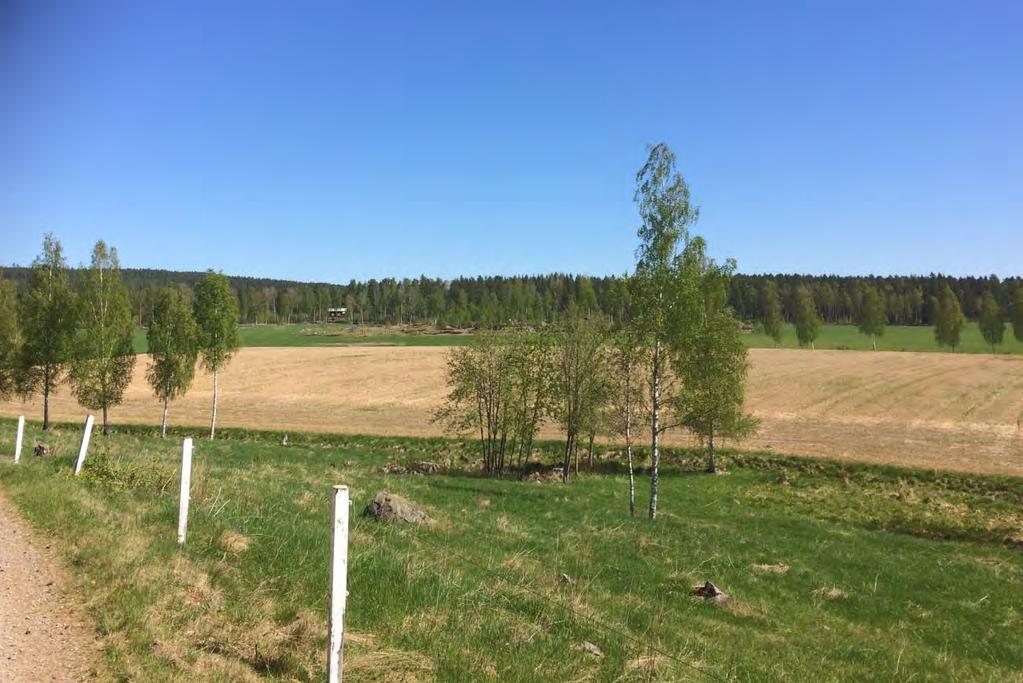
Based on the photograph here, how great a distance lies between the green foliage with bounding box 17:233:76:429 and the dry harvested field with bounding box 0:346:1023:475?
12394 millimetres

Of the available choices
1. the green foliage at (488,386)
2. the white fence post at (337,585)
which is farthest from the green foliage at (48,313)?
the white fence post at (337,585)

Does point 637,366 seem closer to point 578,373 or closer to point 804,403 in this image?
point 578,373

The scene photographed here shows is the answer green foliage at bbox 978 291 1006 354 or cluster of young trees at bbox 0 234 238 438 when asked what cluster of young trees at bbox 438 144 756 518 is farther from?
green foliage at bbox 978 291 1006 354

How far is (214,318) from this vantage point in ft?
144

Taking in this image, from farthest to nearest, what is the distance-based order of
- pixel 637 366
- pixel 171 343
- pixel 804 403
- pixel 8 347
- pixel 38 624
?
pixel 804 403 < pixel 8 347 < pixel 171 343 < pixel 637 366 < pixel 38 624

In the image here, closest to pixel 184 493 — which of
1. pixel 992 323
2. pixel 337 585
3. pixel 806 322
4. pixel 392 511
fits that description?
pixel 337 585

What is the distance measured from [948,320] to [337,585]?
133 m

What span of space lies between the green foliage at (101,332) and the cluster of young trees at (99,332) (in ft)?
0.17

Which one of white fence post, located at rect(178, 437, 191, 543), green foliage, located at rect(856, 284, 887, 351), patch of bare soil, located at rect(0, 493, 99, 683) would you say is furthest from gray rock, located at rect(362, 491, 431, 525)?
green foliage, located at rect(856, 284, 887, 351)

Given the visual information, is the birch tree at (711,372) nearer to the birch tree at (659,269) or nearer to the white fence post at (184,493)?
the birch tree at (659,269)

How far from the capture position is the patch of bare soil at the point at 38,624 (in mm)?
5973

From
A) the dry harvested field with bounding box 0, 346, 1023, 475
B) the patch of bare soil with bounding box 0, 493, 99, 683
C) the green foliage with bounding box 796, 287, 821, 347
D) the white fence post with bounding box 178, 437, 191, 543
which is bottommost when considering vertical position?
the dry harvested field with bounding box 0, 346, 1023, 475

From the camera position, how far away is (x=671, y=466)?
4044cm

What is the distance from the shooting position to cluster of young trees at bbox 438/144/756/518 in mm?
24578
